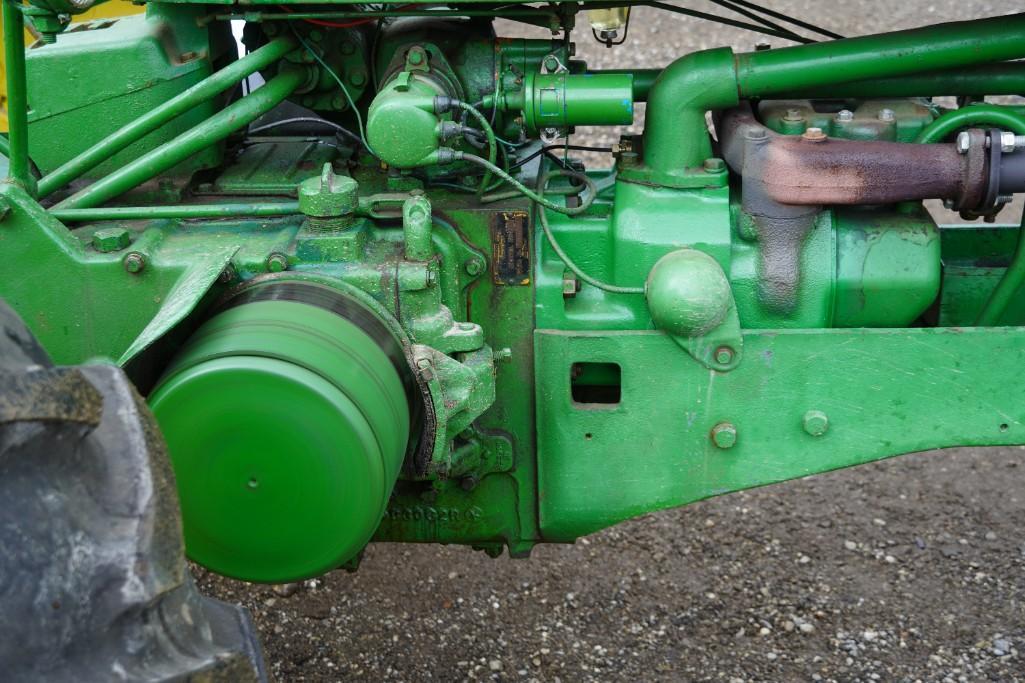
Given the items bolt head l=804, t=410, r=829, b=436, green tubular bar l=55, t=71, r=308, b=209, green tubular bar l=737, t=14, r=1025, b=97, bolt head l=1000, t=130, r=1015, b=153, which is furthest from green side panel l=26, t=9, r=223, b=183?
bolt head l=1000, t=130, r=1015, b=153

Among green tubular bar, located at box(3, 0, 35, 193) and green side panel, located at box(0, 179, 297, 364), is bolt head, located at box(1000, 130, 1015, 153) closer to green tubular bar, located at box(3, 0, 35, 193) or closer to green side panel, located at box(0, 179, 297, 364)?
green side panel, located at box(0, 179, 297, 364)

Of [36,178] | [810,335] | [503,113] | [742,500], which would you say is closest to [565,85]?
[503,113]

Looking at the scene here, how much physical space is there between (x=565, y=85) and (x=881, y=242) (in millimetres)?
664

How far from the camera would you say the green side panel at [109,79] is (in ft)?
7.66

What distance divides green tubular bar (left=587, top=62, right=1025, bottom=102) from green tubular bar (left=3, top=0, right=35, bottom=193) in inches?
41.4

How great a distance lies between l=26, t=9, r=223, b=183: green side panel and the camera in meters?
2.33

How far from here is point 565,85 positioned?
2232 mm

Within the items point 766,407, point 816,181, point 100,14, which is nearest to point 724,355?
point 766,407

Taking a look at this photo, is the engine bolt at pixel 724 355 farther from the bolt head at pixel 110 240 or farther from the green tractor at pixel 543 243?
the bolt head at pixel 110 240

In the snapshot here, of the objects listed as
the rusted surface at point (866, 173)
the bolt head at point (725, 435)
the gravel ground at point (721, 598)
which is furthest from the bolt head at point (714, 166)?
the gravel ground at point (721, 598)

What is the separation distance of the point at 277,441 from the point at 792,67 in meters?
1.17

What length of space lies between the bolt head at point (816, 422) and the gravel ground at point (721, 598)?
2.43 feet

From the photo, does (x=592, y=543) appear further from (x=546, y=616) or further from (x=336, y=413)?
(x=336, y=413)

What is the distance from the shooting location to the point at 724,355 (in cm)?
220
